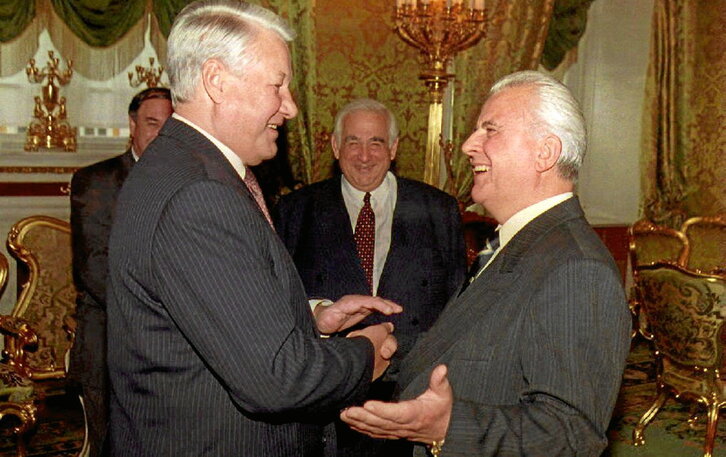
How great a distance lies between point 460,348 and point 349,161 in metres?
1.85

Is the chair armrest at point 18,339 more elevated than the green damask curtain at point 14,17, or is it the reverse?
the green damask curtain at point 14,17

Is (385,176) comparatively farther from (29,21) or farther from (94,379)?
(29,21)

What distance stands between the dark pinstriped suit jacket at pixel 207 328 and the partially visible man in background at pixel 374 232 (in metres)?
1.55

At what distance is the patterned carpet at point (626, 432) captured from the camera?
14.1ft

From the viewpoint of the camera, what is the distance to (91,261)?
3.25m

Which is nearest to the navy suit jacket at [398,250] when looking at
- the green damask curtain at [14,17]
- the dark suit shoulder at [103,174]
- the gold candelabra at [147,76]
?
the dark suit shoulder at [103,174]

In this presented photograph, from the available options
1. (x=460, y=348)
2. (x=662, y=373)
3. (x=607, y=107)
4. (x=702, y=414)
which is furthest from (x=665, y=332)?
(x=607, y=107)

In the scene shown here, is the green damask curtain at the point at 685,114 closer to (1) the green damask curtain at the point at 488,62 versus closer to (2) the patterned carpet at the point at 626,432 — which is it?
(1) the green damask curtain at the point at 488,62

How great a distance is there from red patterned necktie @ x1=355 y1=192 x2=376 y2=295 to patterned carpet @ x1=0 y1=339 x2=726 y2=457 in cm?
174

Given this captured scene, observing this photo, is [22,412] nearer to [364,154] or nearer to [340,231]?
[340,231]

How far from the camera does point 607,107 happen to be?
23.1 ft

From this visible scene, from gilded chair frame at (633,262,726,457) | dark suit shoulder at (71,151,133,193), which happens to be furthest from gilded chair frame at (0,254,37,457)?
gilded chair frame at (633,262,726,457)

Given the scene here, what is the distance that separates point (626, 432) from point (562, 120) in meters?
3.24

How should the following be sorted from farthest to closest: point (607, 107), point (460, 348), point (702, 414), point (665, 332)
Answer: point (607, 107) → point (702, 414) → point (665, 332) → point (460, 348)
